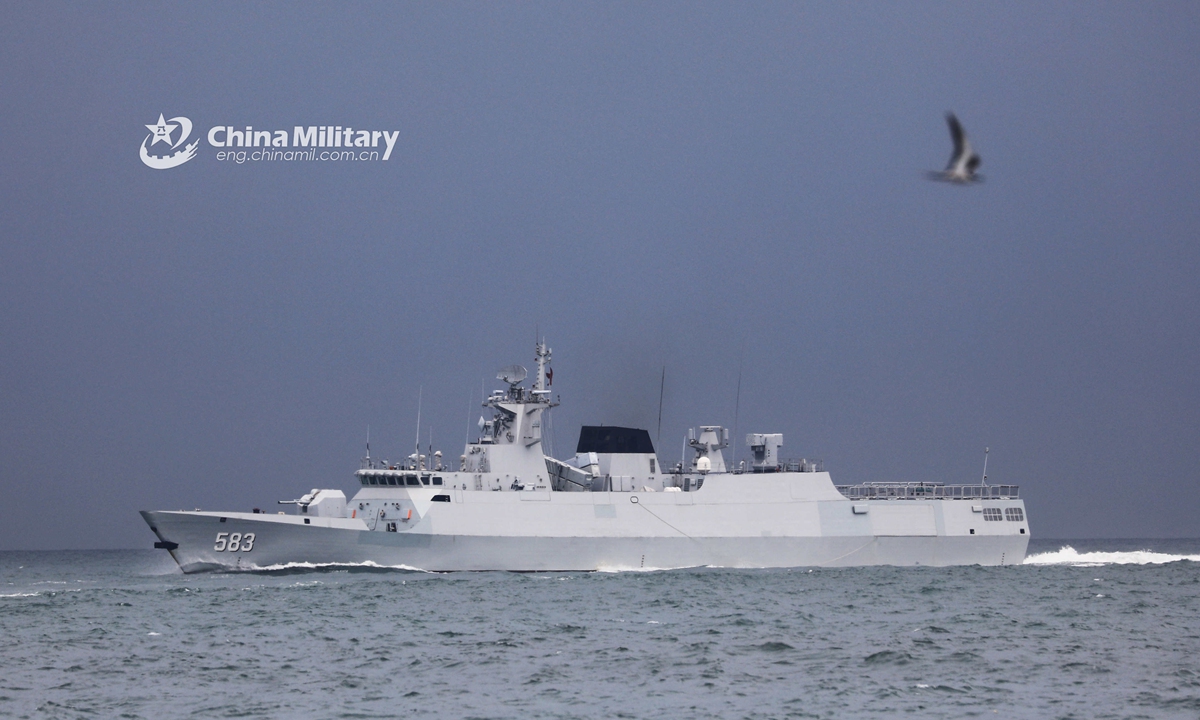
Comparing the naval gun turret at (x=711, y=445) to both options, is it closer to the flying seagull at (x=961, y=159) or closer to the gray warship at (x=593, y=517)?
the gray warship at (x=593, y=517)

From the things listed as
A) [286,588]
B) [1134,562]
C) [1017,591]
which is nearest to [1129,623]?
[1017,591]

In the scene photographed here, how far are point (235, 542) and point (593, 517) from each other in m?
8.72

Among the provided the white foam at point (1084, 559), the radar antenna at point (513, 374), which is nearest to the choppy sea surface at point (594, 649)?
the radar antenna at point (513, 374)

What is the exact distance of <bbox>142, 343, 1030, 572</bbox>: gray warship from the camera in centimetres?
2922

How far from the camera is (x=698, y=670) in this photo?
16234mm

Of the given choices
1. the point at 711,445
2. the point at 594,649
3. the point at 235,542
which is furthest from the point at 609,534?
the point at 594,649

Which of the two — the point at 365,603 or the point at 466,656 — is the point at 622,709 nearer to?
the point at 466,656

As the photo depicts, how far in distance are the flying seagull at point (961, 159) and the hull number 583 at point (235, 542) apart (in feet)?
74.6

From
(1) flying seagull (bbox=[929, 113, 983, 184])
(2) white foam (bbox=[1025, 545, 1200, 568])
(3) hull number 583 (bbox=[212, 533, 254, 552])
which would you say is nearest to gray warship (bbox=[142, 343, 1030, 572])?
(3) hull number 583 (bbox=[212, 533, 254, 552])

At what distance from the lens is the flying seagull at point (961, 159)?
916 centimetres

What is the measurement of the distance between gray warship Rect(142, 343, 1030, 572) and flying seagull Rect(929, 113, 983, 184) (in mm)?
21592

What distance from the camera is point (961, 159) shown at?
959cm

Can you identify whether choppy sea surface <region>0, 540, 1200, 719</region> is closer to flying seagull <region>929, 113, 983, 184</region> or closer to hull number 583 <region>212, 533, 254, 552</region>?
hull number 583 <region>212, 533, 254, 552</region>

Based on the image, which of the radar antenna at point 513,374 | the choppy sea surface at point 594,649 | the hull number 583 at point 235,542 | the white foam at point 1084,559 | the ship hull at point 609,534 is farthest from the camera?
the white foam at point 1084,559
